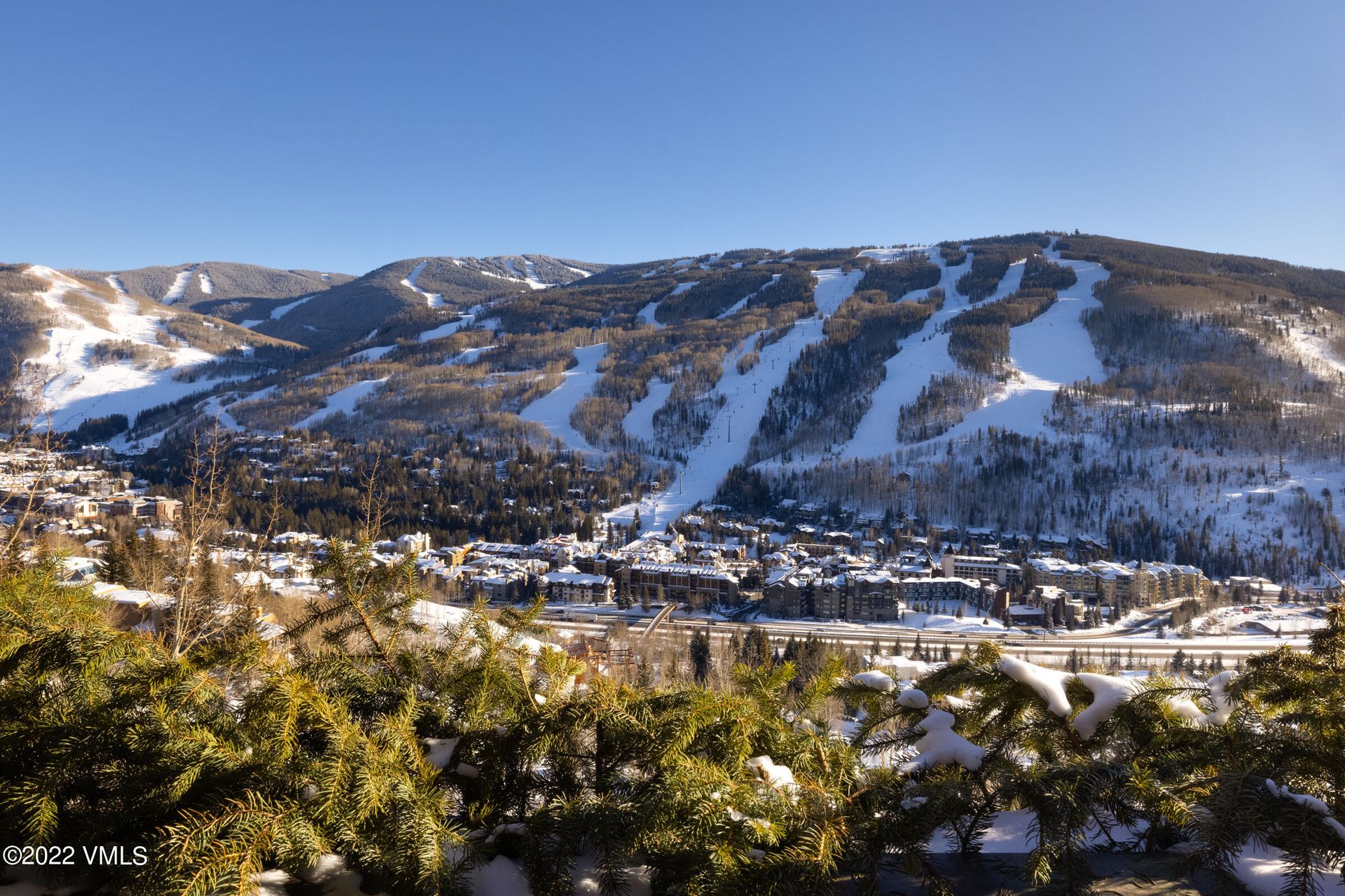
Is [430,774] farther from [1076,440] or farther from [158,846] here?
[1076,440]

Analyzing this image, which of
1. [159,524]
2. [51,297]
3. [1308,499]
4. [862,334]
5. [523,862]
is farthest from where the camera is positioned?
[51,297]

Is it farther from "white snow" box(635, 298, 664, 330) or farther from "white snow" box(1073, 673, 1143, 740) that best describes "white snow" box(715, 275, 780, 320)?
"white snow" box(1073, 673, 1143, 740)

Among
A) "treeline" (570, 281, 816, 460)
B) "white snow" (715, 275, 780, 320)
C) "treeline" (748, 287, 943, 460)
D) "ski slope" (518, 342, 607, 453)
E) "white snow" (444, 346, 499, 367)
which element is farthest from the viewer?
"white snow" (715, 275, 780, 320)

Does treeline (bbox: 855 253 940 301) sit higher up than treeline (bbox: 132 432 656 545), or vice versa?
treeline (bbox: 855 253 940 301)

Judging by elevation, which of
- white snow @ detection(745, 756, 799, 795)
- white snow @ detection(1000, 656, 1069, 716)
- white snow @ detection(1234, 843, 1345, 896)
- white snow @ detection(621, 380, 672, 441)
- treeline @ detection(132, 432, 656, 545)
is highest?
white snow @ detection(621, 380, 672, 441)

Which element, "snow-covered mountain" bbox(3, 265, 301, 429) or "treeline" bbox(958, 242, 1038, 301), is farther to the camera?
"treeline" bbox(958, 242, 1038, 301)

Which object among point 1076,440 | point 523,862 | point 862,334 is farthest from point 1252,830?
point 862,334

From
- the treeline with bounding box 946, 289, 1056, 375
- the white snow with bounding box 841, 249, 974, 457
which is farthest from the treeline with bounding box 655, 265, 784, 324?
the treeline with bounding box 946, 289, 1056, 375

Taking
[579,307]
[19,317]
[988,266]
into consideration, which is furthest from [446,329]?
[988,266]
